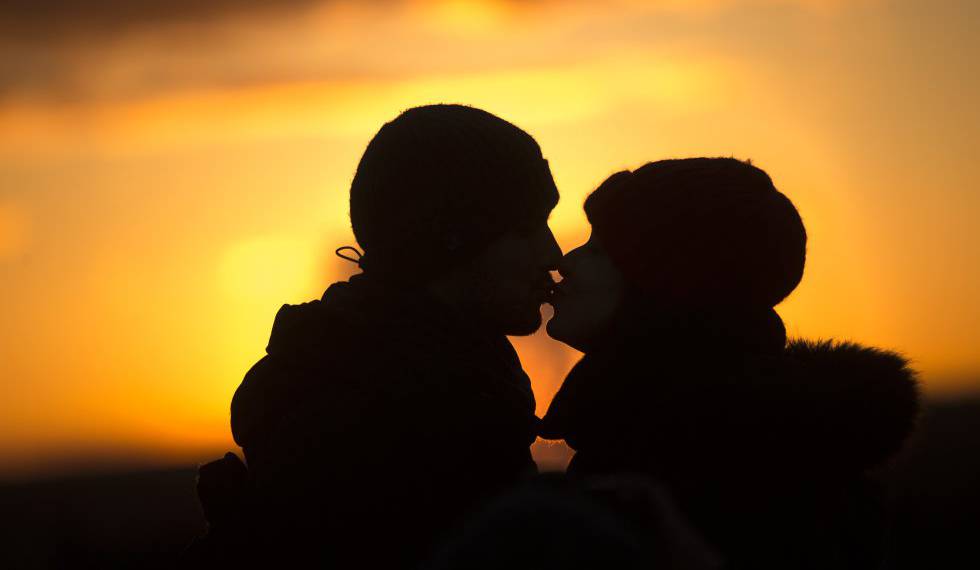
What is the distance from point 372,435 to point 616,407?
2.69 ft

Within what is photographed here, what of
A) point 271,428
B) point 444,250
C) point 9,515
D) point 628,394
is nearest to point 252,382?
point 271,428

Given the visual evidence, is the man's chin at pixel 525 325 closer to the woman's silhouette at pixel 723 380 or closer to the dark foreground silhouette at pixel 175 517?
the woman's silhouette at pixel 723 380

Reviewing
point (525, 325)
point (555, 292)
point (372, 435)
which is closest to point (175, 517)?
point (525, 325)

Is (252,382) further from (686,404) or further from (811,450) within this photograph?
(811,450)

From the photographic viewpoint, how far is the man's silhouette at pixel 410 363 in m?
4.61

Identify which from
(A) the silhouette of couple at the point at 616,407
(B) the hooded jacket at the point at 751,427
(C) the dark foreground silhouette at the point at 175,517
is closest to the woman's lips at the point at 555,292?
(A) the silhouette of couple at the point at 616,407

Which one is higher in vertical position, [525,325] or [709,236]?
[709,236]

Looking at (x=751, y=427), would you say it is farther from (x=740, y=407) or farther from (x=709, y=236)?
(x=709, y=236)

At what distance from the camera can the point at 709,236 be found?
4.88 metres

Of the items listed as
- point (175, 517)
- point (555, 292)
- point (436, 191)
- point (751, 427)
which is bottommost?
point (175, 517)

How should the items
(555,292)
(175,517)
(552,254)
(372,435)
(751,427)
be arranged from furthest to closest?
(175,517)
(552,254)
(555,292)
(372,435)
(751,427)

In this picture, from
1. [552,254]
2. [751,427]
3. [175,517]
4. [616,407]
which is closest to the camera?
[751,427]

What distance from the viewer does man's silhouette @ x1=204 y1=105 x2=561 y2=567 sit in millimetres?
4605

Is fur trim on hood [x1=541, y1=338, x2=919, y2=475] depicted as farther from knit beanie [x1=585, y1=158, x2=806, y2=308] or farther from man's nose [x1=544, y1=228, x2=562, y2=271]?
man's nose [x1=544, y1=228, x2=562, y2=271]
